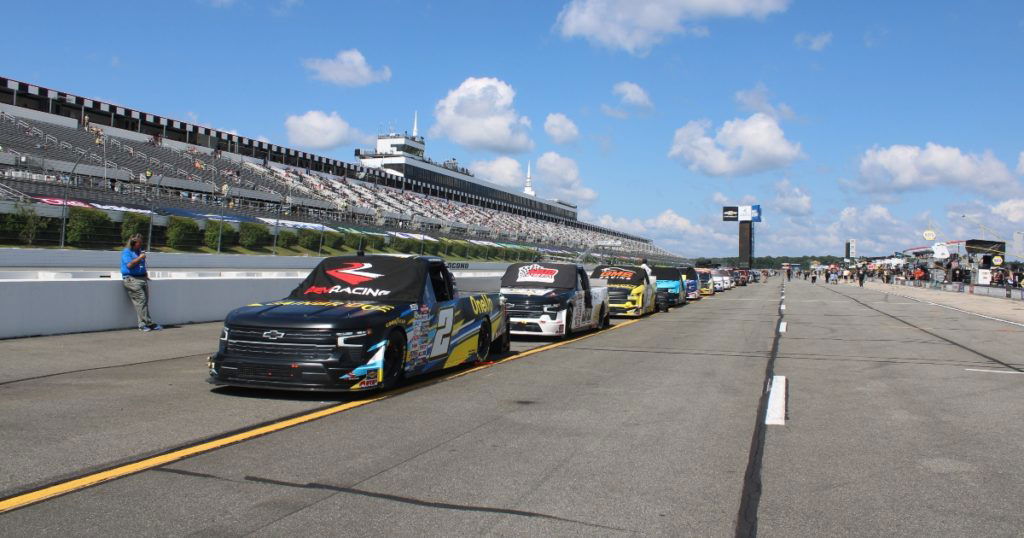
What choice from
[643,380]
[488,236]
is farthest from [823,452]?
[488,236]

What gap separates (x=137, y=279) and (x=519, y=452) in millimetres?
9912

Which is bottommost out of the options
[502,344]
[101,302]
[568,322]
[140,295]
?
[502,344]

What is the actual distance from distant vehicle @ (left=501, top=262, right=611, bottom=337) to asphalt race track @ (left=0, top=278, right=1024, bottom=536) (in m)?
3.67

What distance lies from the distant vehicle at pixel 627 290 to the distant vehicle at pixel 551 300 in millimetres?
4503

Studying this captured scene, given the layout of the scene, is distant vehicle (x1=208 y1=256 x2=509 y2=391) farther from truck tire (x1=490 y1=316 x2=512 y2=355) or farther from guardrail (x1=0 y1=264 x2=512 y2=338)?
guardrail (x1=0 y1=264 x2=512 y2=338)

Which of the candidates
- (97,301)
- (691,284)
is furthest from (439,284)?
(691,284)

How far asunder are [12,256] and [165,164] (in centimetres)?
3200

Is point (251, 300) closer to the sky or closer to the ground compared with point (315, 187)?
closer to the ground

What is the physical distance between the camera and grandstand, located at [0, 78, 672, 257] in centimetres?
2808

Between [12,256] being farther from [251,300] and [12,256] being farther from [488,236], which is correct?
[488,236]

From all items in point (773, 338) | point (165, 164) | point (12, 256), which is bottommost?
point (773, 338)

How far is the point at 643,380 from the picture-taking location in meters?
9.47

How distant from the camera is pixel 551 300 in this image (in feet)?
47.1

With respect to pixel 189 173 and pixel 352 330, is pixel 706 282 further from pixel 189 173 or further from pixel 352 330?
pixel 352 330
